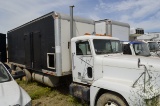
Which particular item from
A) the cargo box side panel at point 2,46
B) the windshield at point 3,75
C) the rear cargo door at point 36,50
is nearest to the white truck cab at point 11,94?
the windshield at point 3,75

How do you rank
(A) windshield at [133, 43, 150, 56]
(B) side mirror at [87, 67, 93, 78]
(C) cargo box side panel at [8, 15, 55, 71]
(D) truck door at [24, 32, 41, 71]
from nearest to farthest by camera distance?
(B) side mirror at [87, 67, 93, 78]
(C) cargo box side panel at [8, 15, 55, 71]
(D) truck door at [24, 32, 41, 71]
(A) windshield at [133, 43, 150, 56]

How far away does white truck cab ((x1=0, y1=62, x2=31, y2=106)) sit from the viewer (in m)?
4.21

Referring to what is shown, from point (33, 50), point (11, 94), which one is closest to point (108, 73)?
point (11, 94)

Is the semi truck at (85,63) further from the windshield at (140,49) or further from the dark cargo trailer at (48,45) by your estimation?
the windshield at (140,49)

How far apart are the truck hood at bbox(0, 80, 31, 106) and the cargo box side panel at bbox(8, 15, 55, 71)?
336 cm

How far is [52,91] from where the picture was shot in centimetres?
934

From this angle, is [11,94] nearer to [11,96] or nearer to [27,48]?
[11,96]

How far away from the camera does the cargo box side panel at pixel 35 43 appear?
27.7 feet

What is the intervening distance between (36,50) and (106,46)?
4.08m

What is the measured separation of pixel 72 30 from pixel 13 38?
6370 millimetres

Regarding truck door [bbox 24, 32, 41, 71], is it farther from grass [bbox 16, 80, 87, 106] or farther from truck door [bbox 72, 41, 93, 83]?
truck door [bbox 72, 41, 93, 83]

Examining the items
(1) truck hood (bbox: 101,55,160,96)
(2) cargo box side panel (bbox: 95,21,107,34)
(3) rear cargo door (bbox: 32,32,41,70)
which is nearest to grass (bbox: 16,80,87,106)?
(3) rear cargo door (bbox: 32,32,41,70)

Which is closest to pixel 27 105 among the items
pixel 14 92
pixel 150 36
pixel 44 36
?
pixel 14 92

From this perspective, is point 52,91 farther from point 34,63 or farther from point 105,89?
point 105,89
